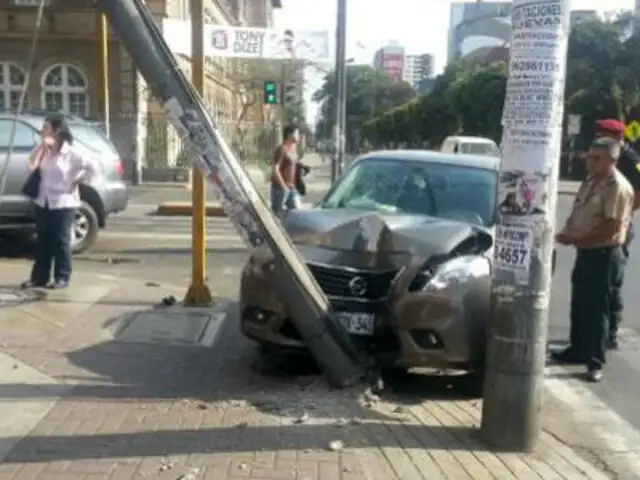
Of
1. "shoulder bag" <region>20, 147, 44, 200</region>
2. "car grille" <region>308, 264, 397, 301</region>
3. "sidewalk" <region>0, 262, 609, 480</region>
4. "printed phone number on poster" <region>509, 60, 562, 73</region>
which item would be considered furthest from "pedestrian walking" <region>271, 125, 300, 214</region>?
"printed phone number on poster" <region>509, 60, 562, 73</region>

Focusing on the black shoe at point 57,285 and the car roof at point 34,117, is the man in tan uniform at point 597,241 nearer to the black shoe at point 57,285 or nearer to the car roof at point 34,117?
the black shoe at point 57,285

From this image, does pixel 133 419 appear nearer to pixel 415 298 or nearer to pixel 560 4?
pixel 415 298

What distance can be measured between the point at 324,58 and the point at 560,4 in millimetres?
19243

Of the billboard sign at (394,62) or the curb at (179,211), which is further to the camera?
the billboard sign at (394,62)

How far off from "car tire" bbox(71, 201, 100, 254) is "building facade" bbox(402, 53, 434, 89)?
404ft

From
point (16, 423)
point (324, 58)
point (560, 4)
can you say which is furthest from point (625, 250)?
point (324, 58)

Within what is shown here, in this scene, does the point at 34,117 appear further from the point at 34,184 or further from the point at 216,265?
the point at 34,184

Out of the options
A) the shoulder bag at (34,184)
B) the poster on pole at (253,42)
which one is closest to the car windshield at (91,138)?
the poster on pole at (253,42)

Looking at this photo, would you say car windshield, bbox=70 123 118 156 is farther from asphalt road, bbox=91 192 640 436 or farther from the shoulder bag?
the shoulder bag

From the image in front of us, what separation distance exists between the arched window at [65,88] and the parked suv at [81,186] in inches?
798

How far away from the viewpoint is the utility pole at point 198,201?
746 cm

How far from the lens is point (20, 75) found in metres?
31.6

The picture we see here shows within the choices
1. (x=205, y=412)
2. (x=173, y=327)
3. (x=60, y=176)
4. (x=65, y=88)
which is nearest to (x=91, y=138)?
(x=60, y=176)

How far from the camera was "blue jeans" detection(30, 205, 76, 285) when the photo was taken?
27.8ft
